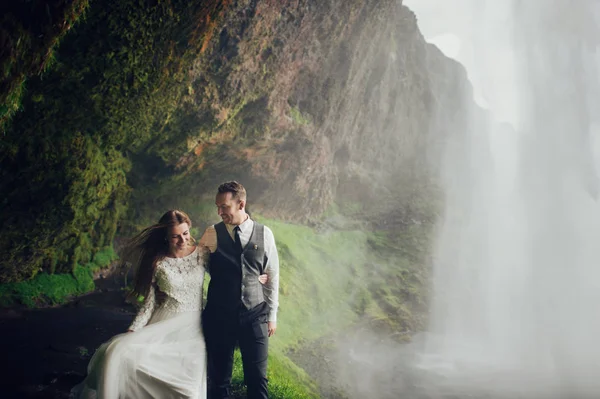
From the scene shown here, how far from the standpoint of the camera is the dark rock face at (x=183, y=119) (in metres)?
9.88

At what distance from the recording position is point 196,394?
12.9 ft

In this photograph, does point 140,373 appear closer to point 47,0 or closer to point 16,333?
point 47,0

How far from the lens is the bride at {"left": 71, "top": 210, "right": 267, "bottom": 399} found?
11.5ft

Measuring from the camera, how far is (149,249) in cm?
413

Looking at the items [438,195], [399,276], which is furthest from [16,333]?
[438,195]

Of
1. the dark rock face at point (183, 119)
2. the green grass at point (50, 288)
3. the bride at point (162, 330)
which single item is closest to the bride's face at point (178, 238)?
the bride at point (162, 330)

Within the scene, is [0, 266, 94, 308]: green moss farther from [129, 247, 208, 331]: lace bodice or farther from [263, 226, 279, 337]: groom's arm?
[263, 226, 279, 337]: groom's arm

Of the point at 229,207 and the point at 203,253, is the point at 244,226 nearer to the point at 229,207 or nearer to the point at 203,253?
the point at 229,207

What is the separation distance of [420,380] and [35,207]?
15.7 metres

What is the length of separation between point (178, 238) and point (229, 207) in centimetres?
61

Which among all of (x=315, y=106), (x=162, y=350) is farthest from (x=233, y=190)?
(x=315, y=106)

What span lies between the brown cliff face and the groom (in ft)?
32.5

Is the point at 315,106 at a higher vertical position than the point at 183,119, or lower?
higher

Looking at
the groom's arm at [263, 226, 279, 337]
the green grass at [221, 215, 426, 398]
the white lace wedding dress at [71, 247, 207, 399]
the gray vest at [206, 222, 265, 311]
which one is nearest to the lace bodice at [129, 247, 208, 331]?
the white lace wedding dress at [71, 247, 207, 399]
